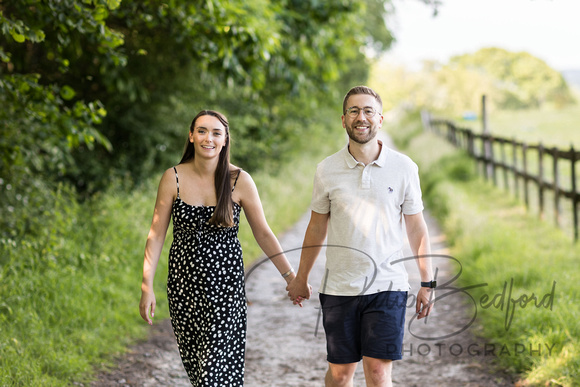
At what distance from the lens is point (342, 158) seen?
3486 millimetres

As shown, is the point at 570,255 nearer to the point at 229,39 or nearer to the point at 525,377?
the point at 525,377

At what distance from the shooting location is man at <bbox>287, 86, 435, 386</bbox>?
338 centimetres

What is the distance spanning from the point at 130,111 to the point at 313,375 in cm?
708

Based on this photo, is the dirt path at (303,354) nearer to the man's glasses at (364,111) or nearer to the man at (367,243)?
the man at (367,243)

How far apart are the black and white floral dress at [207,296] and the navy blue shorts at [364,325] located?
52cm

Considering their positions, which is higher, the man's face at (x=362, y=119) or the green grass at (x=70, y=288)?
the man's face at (x=362, y=119)

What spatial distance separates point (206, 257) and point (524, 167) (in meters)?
10.5

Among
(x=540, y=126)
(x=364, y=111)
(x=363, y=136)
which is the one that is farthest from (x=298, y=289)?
(x=540, y=126)

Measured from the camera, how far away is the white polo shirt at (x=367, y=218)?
337 centimetres

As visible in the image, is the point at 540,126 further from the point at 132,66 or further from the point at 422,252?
the point at 422,252

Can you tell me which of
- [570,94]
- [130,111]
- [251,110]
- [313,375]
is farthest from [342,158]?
[570,94]

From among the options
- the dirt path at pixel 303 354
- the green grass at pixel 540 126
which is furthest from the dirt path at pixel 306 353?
the green grass at pixel 540 126

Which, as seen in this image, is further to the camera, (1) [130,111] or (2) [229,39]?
(1) [130,111]

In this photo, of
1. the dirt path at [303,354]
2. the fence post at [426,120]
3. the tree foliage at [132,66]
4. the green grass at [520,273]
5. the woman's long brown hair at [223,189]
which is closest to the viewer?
the woman's long brown hair at [223,189]
